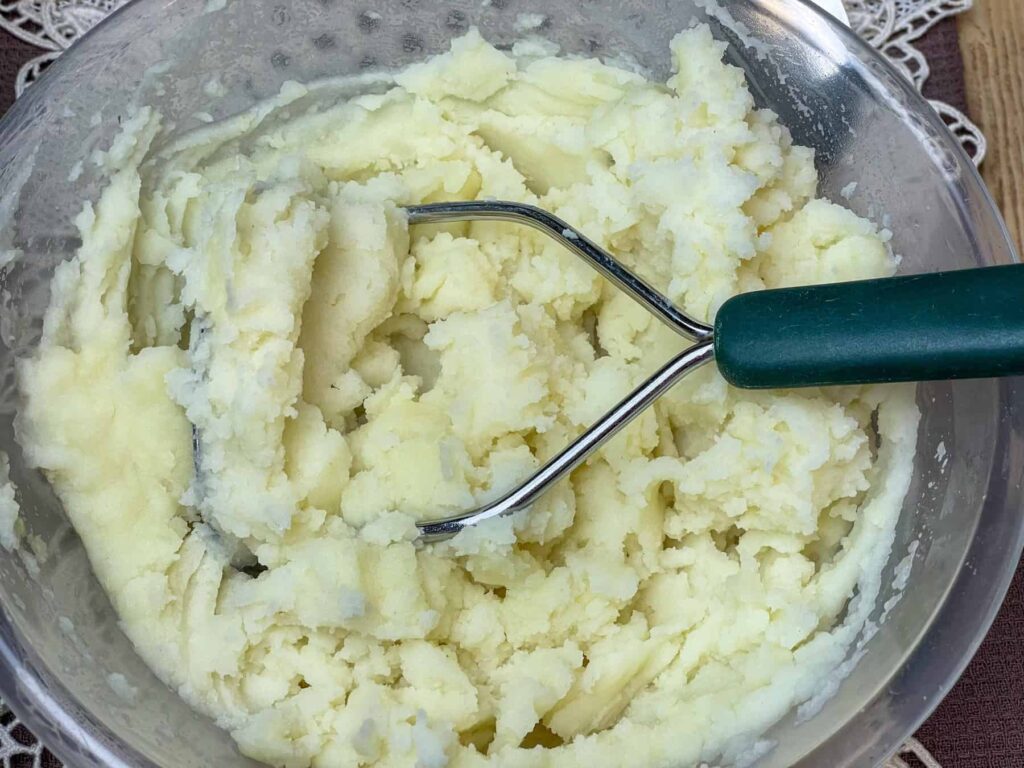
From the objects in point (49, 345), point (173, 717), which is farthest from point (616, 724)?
point (49, 345)

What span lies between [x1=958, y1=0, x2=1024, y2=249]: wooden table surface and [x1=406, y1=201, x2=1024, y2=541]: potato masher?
58cm

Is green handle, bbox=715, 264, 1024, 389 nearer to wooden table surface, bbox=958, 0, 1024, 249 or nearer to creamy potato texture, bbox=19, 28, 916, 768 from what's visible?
creamy potato texture, bbox=19, 28, 916, 768

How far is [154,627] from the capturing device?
0.92 m

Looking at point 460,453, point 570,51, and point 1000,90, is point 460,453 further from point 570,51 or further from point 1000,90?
point 1000,90

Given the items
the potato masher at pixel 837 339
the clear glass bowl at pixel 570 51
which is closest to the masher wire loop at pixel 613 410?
the potato masher at pixel 837 339

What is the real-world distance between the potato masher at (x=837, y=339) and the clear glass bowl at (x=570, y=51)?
0.19 meters

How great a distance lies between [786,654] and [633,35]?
751 millimetres

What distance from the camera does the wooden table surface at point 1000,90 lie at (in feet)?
4.22

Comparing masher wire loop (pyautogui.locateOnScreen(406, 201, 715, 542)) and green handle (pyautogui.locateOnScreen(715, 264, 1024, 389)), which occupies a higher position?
green handle (pyautogui.locateOnScreen(715, 264, 1024, 389))

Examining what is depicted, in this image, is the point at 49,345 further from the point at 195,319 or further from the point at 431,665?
the point at 431,665

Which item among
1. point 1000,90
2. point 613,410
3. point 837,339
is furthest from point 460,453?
point 1000,90

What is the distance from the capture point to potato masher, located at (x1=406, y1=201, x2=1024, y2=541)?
2.58 ft

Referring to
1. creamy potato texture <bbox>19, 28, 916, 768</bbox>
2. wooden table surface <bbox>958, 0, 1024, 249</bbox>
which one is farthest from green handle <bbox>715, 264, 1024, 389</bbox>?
wooden table surface <bbox>958, 0, 1024, 249</bbox>

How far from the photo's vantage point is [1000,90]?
51.6 inches
